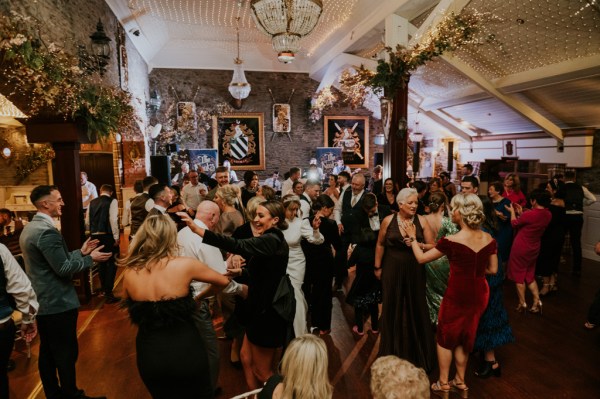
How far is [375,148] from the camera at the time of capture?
13.3 metres

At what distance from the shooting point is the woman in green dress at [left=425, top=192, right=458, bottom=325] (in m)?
3.38

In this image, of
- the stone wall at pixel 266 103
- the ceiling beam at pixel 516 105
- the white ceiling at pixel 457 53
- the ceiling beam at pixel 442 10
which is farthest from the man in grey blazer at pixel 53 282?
the stone wall at pixel 266 103

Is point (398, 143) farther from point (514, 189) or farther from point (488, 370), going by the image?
point (488, 370)

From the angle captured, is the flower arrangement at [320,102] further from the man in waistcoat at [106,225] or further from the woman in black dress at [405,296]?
the woman in black dress at [405,296]

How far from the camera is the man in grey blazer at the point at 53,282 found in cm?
249

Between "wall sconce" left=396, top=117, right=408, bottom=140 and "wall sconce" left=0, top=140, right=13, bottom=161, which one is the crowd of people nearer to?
"wall sconce" left=396, top=117, right=408, bottom=140

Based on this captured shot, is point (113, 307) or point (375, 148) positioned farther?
point (375, 148)

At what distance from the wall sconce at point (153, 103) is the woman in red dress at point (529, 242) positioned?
9.37 metres

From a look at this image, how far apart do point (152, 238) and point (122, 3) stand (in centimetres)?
756

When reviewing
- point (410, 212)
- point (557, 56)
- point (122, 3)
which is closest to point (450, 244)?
point (410, 212)

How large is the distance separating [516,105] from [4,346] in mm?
8206

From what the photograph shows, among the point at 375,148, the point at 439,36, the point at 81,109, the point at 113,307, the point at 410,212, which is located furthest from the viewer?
the point at 375,148

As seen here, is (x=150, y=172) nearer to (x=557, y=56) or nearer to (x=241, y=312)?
(x=241, y=312)

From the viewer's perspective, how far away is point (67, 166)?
4.55 m
